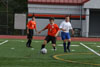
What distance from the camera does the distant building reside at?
120 ft

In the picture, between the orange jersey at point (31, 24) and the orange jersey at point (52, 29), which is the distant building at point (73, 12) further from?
the orange jersey at point (52, 29)

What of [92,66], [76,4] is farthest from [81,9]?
[92,66]

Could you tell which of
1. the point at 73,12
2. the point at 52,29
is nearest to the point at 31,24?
the point at 52,29

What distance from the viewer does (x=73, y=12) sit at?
3766 cm

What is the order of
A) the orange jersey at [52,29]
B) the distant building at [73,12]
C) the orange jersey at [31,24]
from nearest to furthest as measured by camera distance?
the orange jersey at [52,29]
the orange jersey at [31,24]
the distant building at [73,12]

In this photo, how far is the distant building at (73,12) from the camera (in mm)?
36469

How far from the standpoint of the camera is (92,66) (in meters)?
10.8

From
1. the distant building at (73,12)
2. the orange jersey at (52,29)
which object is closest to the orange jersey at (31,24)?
the orange jersey at (52,29)

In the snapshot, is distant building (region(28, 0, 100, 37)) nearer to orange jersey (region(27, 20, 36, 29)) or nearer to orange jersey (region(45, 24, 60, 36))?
orange jersey (region(27, 20, 36, 29))

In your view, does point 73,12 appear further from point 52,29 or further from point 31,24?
point 52,29

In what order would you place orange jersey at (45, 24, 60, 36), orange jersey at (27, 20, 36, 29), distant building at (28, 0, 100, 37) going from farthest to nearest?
distant building at (28, 0, 100, 37) → orange jersey at (27, 20, 36, 29) → orange jersey at (45, 24, 60, 36)

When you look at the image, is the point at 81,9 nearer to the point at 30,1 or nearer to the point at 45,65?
the point at 30,1

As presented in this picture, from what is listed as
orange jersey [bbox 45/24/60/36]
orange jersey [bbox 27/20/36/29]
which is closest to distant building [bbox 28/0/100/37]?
orange jersey [bbox 27/20/36/29]

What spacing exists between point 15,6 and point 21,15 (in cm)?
1756
